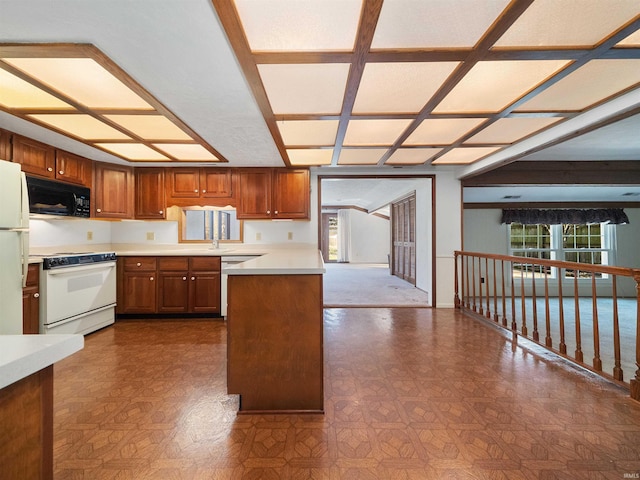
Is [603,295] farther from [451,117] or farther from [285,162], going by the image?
[285,162]

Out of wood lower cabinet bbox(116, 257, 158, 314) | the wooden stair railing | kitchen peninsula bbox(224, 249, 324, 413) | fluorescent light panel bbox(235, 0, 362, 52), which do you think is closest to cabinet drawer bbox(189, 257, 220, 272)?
wood lower cabinet bbox(116, 257, 158, 314)

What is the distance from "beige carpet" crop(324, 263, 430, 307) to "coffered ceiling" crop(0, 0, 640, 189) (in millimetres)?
2655

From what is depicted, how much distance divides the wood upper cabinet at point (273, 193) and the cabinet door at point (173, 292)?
3.79ft

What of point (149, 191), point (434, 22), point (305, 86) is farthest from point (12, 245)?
point (434, 22)

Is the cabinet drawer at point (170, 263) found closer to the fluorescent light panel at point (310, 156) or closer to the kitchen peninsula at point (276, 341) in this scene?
the fluorescent light panel at point (310, 156)

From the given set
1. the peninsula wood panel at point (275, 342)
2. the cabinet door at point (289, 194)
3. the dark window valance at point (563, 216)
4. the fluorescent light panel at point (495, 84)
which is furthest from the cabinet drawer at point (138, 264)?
the dark window valance at point (563, 216)

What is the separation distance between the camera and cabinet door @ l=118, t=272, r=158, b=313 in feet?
12.6

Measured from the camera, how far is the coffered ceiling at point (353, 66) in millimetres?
1347

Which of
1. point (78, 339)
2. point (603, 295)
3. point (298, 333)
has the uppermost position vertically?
point (78, 339)

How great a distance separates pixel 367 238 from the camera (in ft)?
38.6

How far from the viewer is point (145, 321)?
384cm

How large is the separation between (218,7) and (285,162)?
2.71 meters

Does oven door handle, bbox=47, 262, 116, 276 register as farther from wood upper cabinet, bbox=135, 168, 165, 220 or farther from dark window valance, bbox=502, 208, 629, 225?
dark window valance, bbox=502, 208, 629, 225

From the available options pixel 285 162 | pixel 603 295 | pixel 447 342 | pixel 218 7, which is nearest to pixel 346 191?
pixel 285 162
